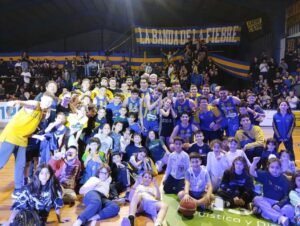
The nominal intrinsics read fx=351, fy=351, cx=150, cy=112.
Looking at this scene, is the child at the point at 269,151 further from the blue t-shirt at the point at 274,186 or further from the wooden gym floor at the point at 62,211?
the wooden gym floor at the point at 62,211

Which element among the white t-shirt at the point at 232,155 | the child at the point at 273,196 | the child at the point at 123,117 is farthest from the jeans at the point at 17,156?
the child at the point at 273,196

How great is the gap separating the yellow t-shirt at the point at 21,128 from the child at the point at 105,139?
4.09 feet

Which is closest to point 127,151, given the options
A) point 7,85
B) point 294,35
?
point 7,85

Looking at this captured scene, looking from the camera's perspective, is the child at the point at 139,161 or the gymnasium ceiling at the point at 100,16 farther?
the gymnasium ceiling at the point at 100,16

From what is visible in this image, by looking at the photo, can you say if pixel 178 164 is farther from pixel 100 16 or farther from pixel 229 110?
pixel 100 16

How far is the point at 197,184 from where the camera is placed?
189 inches

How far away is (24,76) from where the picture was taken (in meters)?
13.9

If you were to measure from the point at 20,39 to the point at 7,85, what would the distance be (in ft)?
19.5

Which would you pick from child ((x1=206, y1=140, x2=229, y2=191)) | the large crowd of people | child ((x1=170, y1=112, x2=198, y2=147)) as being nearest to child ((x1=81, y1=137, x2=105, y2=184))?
the large crowd of people

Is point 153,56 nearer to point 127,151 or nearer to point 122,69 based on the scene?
point 122,69

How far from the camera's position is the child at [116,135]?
19.4ft

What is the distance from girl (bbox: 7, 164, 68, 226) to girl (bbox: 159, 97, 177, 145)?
8.96 ft

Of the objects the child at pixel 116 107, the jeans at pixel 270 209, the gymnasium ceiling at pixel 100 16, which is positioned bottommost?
the jeans at pixel 270 209

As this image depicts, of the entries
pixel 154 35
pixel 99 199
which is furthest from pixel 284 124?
pixel 154 35
